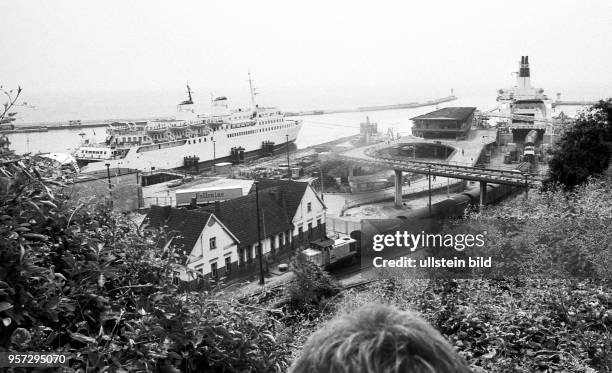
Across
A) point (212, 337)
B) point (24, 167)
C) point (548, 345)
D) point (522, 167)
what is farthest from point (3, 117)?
point (522, 167)

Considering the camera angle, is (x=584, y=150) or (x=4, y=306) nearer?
(x=4, y=306)

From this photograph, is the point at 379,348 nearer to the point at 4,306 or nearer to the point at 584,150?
the point at 4,306

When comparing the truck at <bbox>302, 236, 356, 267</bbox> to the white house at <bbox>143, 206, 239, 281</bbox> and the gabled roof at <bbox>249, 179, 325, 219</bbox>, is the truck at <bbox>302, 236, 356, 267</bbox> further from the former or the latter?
Answer: the gabled roof at <bbox>249, 179, 325, 219</bbox>

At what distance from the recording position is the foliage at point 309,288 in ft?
26.3

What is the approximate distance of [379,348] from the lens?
33.2 inches

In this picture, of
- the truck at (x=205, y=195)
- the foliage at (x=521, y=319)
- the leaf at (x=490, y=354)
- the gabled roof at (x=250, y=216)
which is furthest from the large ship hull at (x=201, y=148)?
the leaf at (x=490, y=354)

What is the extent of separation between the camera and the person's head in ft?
2.74

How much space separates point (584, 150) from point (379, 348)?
1333cm

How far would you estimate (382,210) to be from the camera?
21703 millimetres

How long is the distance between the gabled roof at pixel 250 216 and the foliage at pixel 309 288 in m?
4.00

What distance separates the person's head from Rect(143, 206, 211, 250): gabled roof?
376 inches

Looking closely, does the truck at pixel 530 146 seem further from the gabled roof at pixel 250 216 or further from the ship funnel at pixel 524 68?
the gabled roof at pixel 250 216

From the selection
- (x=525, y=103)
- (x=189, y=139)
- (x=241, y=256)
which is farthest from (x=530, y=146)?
(x=241, y=256)

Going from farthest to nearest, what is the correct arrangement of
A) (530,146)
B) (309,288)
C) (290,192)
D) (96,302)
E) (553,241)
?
1. (530,146)
2. (290,192)
3. (309,288)
4. (553,241)
5. (96,302)
